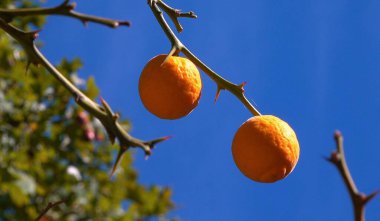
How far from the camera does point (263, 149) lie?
1701 millimetres

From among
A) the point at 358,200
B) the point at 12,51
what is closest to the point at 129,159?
the point at 12,51

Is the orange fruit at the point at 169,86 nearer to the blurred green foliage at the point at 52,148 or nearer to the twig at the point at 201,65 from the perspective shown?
the twig at the point at 201,65

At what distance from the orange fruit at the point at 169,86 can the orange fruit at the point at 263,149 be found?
0.18 metres

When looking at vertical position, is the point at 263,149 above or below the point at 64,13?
above

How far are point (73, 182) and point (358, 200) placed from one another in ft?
13.4

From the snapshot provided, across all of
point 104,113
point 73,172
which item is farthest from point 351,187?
point 73,172

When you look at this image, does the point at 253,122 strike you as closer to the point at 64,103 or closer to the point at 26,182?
the point at 26,182

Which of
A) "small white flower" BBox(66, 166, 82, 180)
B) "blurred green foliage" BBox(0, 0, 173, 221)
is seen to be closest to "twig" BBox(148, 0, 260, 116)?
"blurred green foliage" BBox(0, 0, 173, 221)

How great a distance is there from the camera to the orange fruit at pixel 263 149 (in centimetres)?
169

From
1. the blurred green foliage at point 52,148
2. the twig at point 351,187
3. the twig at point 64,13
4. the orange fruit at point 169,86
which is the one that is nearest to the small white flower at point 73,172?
the blurred green foliage at point 52,148

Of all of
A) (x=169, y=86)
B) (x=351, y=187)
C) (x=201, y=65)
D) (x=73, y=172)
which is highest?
(x=73, y=172)

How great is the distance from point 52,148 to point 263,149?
3196 mm

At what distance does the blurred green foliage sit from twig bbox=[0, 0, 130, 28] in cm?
287

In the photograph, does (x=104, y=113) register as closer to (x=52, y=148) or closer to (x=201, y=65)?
(x=201, y=65)
